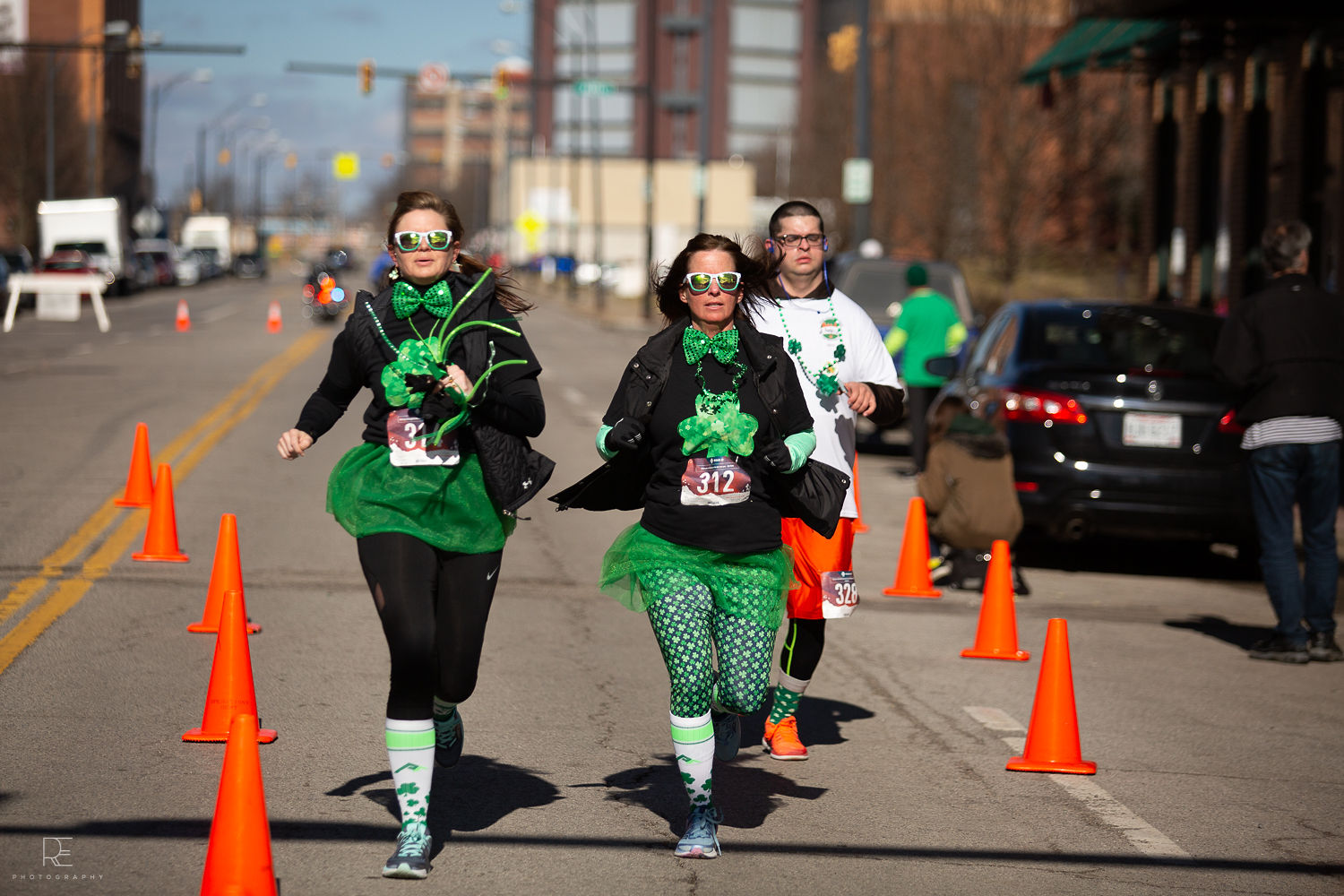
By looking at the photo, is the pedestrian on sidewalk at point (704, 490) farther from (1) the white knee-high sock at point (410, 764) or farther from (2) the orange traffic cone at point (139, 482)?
(2) the orange traffic cone at point (139, 482)

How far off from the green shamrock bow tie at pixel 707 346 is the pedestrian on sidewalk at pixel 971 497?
5.35 m

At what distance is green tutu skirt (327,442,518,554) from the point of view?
5145 mm

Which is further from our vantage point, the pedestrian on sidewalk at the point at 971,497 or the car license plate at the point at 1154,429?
the car license plate at the point at 1154,429

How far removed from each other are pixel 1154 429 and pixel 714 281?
6.17m

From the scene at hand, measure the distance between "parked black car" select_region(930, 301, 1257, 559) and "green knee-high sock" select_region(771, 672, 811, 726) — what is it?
469 centimetres

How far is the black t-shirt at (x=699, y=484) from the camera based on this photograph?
17.4 feet

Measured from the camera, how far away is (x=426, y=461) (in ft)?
16.9

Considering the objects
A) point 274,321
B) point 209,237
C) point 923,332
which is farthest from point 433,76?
point 209,237

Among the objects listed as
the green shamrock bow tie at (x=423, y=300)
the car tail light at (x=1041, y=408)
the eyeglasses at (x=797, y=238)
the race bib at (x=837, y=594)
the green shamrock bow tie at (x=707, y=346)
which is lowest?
the race bib at (x=837, y=594)

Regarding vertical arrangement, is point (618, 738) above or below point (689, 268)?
below

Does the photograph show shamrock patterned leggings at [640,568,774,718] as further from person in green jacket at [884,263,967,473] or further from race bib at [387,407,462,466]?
person in green jacket at [884,263,967,473]

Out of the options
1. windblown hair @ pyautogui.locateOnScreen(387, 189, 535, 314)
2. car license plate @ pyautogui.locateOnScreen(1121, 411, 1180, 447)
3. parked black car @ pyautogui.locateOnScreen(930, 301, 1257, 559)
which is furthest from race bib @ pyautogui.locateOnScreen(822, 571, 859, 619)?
car license plate @ pyautogui.locateOnScreen(1121, 411, 1180, 447)

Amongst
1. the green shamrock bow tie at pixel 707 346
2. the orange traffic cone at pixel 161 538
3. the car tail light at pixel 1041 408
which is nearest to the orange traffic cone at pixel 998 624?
the car tail light at pixel 1041 408

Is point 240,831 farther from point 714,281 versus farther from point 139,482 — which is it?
point 139,482
